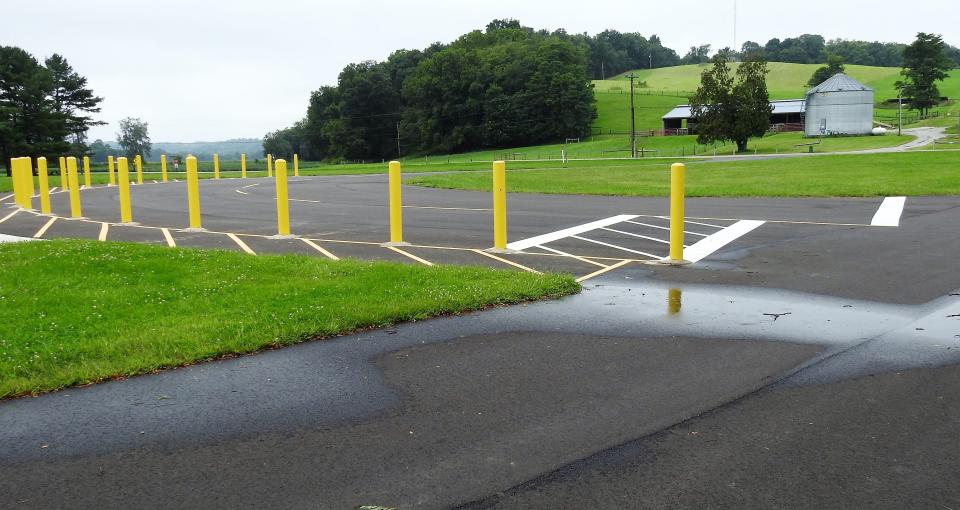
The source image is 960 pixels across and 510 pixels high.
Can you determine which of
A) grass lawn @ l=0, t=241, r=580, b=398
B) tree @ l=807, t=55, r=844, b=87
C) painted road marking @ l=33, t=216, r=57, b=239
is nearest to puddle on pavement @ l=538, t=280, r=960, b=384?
grass lawn @ l=0, t=241, r=580, b=398

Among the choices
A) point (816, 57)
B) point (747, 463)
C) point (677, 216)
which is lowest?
point (747, 463)

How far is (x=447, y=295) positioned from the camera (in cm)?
784

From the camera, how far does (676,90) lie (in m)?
147

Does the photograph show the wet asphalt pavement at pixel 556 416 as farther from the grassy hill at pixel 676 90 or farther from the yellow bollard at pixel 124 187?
the grassy hill at pixel 676 90

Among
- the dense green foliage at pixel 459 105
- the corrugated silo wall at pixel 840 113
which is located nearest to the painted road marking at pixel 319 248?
the corrugated silo wall at pixel 840 113

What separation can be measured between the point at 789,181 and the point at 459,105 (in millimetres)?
96284

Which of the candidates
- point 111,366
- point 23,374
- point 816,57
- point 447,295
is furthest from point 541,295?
point 816,57

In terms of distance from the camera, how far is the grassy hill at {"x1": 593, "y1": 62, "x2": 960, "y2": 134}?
401 feet

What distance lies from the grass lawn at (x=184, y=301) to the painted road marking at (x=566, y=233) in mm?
2751

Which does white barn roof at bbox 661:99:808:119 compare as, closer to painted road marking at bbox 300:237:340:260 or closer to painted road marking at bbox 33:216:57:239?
painted road marking at bbox 33:216:57:239

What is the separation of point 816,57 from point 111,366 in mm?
211191

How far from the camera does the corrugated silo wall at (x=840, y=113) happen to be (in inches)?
3337

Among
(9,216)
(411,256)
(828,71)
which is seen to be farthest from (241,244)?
(828,71)

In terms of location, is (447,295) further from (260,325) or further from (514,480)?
(514,480)
